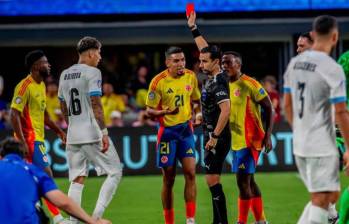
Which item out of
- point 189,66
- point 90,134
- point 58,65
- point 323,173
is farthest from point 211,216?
point 58,65

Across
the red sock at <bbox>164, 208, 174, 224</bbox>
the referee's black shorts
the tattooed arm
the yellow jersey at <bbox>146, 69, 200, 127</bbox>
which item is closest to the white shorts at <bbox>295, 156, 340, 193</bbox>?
the referee's black shorts

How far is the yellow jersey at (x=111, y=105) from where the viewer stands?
20406mm

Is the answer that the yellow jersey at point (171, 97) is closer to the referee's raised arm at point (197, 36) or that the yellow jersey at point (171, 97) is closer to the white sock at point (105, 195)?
the referee's raised arm at point (197, 36)

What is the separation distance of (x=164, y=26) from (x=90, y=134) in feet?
39.8

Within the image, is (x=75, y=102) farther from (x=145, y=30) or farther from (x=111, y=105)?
(x=145, y=30)

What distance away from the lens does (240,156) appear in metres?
11.6

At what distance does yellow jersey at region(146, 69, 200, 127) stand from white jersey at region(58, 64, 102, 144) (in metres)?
1.34

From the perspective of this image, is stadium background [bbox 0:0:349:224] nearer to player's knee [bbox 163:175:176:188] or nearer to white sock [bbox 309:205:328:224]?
player's knee [bbox 163:175:176:188]

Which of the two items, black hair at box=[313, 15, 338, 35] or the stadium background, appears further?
the stadium background

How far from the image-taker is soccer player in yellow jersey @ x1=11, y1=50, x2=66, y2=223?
11633 mm

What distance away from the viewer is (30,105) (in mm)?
11750

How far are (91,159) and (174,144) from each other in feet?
4.36

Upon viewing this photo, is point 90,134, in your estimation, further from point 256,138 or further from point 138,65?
point 138,65

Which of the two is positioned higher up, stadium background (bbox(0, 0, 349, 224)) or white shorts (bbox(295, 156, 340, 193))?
stadium background (bbox(0, 0, 349, 224))
